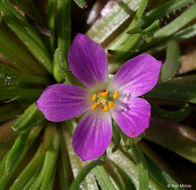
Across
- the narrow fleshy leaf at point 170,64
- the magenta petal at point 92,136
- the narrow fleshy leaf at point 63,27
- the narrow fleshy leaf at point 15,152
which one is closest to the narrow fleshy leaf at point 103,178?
the magenta petal at point 92,136

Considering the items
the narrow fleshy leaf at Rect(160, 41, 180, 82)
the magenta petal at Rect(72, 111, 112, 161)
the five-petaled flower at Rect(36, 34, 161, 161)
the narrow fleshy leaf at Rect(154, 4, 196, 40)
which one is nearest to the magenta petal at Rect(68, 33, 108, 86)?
the five-petaled flower at Rect(36, 34, 161, 161)

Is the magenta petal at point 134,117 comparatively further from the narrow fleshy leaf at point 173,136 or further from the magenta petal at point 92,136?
the narrow fleshy leaf at point 173,136

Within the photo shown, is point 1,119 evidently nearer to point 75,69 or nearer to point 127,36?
point 75,69

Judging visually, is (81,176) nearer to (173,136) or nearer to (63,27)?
(173,136)

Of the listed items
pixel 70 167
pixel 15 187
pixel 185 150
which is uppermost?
pixel 15 187

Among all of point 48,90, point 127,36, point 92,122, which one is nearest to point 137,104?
point 92,122

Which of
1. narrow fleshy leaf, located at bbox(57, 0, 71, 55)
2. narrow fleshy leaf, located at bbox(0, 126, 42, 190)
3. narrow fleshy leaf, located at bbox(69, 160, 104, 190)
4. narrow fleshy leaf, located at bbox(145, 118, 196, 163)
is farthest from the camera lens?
narrow fleshy leaf, located at bbox(145, 118, 196, 163)

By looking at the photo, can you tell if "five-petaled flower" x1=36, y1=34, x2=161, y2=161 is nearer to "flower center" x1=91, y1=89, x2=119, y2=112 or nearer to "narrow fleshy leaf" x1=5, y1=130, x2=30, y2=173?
"flower center" x1=91, y1=89, x2=119, y2=112
